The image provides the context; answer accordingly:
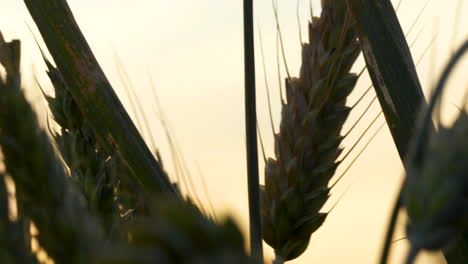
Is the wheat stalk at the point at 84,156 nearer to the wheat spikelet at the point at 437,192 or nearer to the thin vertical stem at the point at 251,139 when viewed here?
the thin vertical stem at the point at 251,139

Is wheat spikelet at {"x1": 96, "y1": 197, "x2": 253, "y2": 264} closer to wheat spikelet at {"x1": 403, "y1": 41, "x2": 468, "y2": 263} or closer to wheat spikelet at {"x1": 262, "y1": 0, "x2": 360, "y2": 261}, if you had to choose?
wheat spikelet at {"x1": 403, "y1": 41, "x2": 468, "y2": 263}

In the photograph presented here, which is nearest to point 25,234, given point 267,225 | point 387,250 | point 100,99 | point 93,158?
point 387,250

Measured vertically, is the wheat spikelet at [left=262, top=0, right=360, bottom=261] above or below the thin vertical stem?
below

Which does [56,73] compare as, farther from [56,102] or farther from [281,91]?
[281,91]

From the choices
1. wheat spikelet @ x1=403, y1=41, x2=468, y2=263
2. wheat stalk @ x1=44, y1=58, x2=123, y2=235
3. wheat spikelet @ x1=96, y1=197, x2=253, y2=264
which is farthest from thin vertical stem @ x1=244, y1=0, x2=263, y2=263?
wheat spikelet @ x1=96, y1=197, x2=253, y2=264

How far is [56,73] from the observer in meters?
0.98

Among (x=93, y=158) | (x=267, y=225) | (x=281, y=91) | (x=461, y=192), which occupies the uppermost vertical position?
(x=461, y=192)

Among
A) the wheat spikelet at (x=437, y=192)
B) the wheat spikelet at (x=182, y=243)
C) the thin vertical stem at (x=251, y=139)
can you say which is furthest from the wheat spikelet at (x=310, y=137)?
the wheat spikelet at (x=182, y=243)

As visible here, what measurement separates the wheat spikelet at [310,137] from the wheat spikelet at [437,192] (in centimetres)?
75

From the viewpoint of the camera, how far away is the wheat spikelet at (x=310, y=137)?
1.13 meters

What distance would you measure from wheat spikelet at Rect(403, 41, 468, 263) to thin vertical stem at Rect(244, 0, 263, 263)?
0.47 m

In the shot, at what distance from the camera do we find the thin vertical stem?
2.71 ft

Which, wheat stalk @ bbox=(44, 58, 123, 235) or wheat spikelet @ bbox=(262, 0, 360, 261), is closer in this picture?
wheat stalk @ bbox=(44, 58, 123, 235)

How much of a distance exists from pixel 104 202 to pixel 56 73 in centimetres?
39
